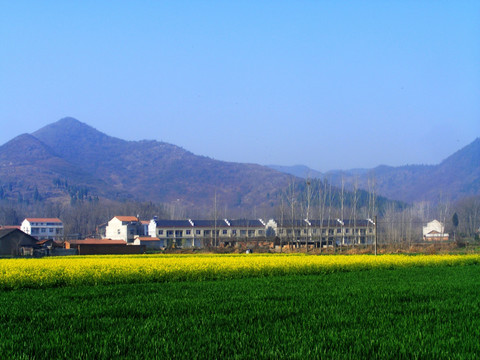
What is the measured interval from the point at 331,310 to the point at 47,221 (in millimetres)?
112524

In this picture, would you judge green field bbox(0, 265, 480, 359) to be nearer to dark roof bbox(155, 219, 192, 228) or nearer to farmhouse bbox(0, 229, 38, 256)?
farmhouse bbox(0, 229, 38, 256)

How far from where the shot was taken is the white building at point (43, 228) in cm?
11550

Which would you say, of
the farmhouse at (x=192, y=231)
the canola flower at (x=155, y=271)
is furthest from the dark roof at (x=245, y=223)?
the canola flower at (x=155, y=271)

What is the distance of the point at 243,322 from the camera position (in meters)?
11.9

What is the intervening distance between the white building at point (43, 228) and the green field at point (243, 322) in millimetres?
102375

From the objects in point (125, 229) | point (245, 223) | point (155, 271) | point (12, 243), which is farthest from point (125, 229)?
point (155, 271)

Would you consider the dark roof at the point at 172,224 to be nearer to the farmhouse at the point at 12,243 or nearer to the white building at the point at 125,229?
the white building at the point at 125,229

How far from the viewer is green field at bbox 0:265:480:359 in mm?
9172

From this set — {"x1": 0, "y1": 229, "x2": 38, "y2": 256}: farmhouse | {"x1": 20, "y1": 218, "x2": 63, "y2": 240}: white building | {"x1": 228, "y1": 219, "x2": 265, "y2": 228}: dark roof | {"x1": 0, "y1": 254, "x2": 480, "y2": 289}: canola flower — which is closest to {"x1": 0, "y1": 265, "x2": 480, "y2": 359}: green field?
{"x1": 0, "y1": 254, "x2": 480, "y2": 289}: canola flower

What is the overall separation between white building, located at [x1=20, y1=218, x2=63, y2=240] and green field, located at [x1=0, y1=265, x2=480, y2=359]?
336 feet

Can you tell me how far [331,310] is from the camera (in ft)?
43.8

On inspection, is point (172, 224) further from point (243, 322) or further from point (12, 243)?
point (243, 322)

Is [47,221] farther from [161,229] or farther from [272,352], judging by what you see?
[272,352]

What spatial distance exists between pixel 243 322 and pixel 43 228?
11349 centimetres
